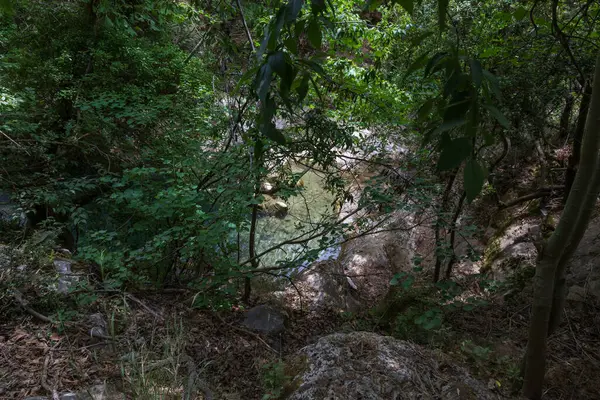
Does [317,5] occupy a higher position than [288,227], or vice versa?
[288,227]

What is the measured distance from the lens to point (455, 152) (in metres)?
0.62

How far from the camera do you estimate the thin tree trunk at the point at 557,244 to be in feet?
5.24

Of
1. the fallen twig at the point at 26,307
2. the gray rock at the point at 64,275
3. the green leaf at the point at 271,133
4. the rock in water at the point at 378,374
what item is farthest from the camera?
the gray rock at the point at 64,275

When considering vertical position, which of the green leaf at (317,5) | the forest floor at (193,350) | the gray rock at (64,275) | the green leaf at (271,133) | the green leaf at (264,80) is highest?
the gray rock at (64,275)

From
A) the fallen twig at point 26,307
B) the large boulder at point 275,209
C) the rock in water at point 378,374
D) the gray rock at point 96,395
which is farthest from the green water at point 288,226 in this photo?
the gray rock at point 96,395

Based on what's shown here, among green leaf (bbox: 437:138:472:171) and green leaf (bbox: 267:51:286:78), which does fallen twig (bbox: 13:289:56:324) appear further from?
green leaf (bbox: 437:138:472:171)

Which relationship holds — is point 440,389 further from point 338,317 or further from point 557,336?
point 338,317

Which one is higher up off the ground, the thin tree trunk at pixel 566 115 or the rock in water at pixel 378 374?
the thin tree trunk at pixel 566 115

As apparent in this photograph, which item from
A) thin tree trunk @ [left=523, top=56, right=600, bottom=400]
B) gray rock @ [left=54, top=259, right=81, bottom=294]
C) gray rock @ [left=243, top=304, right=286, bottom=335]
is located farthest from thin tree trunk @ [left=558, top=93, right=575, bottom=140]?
gray rock @ [left=54, top=259, right=81, bottom=294]

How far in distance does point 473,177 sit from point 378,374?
164 centimetres

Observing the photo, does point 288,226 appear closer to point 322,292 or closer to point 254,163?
point 322,292

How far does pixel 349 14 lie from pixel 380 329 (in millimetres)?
4021

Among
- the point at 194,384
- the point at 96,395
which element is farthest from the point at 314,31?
the point at 96,395

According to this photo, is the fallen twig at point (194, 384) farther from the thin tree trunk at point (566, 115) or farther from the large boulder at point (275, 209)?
the large boulder at point (275, 209)
